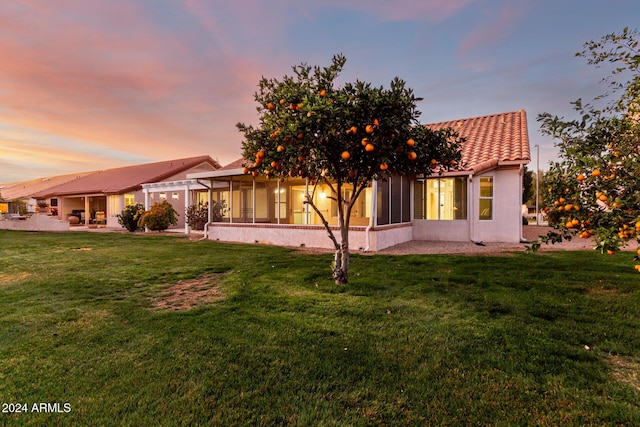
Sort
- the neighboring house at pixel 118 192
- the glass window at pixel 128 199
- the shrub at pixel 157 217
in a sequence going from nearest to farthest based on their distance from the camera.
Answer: the shrub at pixel 157 217
the neighboring house at pixel 118 192
the glass window at pixel 128 199

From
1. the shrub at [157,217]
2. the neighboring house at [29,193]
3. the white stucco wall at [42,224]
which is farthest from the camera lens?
the neighboring house at [29,193]

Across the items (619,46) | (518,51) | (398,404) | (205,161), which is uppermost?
(518,51)

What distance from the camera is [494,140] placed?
563 inches

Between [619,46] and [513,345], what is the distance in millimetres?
3282

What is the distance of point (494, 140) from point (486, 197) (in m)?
3.48

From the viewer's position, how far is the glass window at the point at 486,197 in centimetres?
1242

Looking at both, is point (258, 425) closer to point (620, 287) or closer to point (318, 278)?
point (318, 278)

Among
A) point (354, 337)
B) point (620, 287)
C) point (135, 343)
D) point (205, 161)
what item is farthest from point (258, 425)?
point (205, 161)

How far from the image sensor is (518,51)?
1296cm

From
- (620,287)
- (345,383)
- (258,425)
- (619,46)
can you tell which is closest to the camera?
(258,425)

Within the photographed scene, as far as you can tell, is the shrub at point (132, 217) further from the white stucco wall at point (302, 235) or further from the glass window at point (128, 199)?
the white stucco wall at point (302, 235)

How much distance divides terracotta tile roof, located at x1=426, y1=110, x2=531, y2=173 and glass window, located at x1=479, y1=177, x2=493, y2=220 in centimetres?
71

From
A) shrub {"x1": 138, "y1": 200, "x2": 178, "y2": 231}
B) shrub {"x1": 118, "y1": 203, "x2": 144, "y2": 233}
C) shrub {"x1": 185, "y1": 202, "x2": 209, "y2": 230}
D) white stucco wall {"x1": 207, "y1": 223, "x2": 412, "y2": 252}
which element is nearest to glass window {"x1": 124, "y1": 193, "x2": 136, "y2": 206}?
shrub {"x1": 118, "y1": 203, "x2": 144, "y2": 233}

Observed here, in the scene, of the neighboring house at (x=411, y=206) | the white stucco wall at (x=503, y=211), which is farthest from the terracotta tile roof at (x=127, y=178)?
the white stucco wall at (x=503, y=211)
